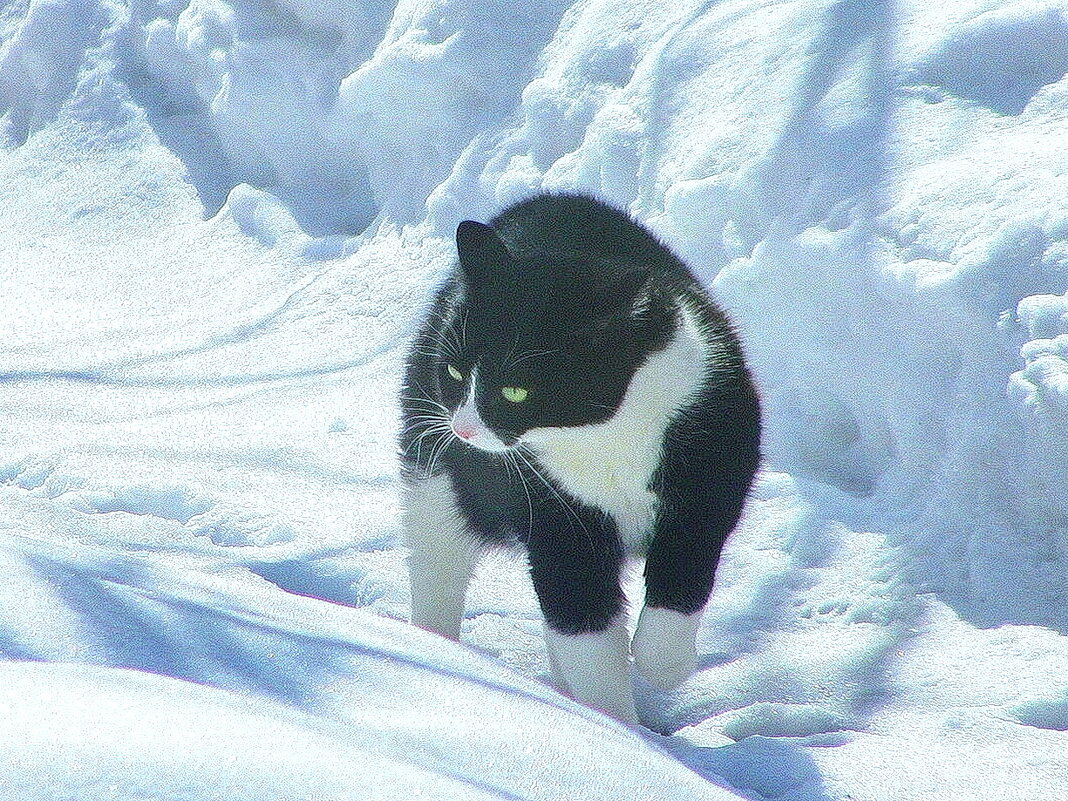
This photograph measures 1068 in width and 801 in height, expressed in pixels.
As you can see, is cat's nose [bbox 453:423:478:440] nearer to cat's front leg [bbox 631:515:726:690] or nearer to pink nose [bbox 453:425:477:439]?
pink nose [bbox 453:425:477:439]

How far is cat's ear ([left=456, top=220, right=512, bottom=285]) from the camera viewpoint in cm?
226

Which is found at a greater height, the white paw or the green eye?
the green eye

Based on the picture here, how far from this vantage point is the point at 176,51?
18.5 ft

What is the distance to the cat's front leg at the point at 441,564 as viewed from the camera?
8.30ft

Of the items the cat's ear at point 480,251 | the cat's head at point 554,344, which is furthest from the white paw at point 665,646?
the cat's ear at point 480,251

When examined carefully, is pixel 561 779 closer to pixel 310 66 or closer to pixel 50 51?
pixel 310 66

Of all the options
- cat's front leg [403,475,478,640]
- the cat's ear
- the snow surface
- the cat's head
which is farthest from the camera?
cat's front leg [403,475,478,640]

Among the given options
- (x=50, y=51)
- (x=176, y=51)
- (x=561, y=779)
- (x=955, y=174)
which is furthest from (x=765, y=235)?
(x=50, y=51)

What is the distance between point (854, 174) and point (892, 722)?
157 centimetres

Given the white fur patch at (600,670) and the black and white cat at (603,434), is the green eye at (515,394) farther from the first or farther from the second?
the white fur patch at (600,670)

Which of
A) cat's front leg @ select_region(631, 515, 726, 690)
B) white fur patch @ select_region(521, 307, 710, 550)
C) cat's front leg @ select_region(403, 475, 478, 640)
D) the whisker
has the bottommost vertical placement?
cat's front leg @ select_region(403, 475, 478, 640)

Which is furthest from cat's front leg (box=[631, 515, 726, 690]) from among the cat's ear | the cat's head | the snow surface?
the cat's ear

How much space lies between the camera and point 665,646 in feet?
7.16

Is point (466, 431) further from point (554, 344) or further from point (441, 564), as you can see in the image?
point (441, 564)
